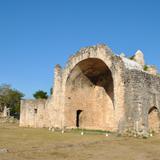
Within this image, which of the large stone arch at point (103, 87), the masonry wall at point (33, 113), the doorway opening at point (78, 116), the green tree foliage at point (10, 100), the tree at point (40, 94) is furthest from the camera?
the green tree foliage at point (10, 100)

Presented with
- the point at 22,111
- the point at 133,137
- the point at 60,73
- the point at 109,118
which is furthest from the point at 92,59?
the point at 22,111

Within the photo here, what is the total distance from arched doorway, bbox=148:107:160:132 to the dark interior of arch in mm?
4978

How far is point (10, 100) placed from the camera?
61375mm

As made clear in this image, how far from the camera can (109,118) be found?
25.6 m

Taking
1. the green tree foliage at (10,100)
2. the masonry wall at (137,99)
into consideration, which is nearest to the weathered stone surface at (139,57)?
the masonry wall at (137,99)

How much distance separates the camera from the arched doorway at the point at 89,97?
81.6ft

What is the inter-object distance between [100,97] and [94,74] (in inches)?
84.0

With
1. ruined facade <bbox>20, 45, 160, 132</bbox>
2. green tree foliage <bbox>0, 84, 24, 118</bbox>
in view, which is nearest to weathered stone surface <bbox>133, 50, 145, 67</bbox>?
ruined facade <bbox>20, 45, 160, 132</bbox>

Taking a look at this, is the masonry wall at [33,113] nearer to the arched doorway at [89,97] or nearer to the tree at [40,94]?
the arched doorway at [89,97]

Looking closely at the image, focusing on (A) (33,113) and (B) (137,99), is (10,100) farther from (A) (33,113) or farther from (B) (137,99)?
(B) (137,99)

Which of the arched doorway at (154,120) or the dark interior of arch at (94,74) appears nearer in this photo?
the arched doorway at (154,120)

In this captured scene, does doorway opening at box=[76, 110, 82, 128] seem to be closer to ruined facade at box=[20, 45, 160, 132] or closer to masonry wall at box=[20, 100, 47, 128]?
ruined facade at box=[20, 45, 160, 132]

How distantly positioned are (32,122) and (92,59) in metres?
9.39

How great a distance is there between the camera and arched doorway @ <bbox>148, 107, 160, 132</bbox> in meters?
21.1
